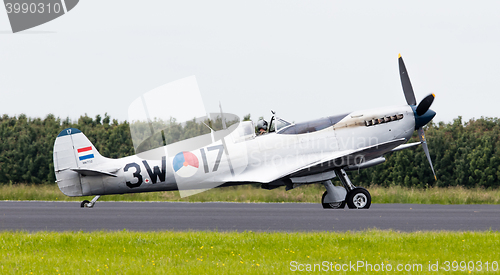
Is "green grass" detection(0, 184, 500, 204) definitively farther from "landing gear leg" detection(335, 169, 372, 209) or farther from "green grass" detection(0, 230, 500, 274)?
"green grass" detection(0, 230, 500, 274)

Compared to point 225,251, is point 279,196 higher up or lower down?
lower down

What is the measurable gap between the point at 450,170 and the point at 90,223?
1134 inches

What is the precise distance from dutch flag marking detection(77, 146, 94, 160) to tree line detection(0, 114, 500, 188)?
18875 mm

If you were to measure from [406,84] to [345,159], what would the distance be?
145 inches

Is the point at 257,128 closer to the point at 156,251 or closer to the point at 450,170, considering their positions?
the point at 156,251

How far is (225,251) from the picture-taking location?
8.67m

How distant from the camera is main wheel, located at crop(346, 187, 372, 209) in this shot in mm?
16469

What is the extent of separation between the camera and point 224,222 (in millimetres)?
13117

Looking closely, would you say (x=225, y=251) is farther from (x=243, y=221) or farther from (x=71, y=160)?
(x=71, y=160)

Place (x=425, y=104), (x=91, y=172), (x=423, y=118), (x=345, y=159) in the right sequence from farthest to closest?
(x=423, y=118) < (x=425, y=104) < (x=345, y=159) < (x=91, y=172)

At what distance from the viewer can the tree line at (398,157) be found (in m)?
34.0

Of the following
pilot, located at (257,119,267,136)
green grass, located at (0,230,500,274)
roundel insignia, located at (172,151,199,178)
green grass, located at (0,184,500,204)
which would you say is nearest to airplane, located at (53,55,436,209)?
roundel insignia, located at (172,151,199,178)

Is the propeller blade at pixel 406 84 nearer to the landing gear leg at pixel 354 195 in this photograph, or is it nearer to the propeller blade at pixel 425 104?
the propeller blade at pixel 425 104

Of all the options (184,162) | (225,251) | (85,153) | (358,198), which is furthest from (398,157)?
(225,251)
